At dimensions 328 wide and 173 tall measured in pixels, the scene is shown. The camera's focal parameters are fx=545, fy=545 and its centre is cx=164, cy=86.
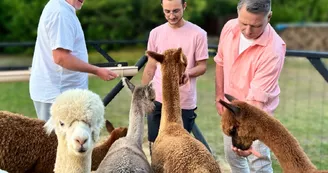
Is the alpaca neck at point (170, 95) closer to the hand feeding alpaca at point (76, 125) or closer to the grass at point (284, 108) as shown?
the hand feeding alpaca at point (76, 125)

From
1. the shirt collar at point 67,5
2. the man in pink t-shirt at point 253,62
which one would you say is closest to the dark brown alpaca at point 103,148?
the man in pink t-shirt at point 253,62

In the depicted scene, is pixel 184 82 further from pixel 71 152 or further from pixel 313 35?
pixel 313 35

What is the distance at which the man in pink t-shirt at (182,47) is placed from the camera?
3.98 m

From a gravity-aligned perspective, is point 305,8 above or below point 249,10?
below

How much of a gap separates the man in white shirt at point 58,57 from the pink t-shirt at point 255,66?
0.77m

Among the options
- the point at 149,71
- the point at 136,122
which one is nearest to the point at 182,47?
the point at 149,71

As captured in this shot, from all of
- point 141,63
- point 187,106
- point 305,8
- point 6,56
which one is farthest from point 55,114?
point 305,8

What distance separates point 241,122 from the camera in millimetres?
3021

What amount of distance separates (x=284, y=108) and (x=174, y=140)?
7187 mm

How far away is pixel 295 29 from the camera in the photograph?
2216 cm

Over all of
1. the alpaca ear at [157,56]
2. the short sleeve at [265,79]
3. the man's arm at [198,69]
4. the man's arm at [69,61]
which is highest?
the man's arm at [69,61]

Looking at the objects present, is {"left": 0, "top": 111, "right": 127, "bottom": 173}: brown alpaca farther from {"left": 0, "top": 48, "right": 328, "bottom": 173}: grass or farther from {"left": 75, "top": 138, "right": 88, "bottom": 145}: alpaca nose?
{"left": 0, "top": 48, "right": 328, "bottom": 173}: grass

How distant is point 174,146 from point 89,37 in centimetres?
1828

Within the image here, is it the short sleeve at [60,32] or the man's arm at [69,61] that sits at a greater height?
the short sleeve at [60,32]
